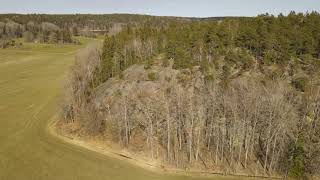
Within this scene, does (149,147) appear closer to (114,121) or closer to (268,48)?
(114,121)

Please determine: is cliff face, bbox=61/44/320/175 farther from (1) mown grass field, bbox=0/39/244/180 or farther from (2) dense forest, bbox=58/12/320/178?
(1) mown grass field, bbox=0/39/244/180

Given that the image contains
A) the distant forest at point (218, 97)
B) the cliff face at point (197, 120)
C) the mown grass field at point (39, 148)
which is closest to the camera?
the mown grass field at point (39, 148)

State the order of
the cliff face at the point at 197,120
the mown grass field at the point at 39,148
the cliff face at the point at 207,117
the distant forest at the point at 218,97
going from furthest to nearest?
1. the cliff face at the point at 197,120
2. the distant forest at the point at 218,97
3. the cliff face at the point at 207,117
4. the mown grass field at the point at 39,148

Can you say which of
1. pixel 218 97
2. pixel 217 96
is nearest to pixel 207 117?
pixel 218 97

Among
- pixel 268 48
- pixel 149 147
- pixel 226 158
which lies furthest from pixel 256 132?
pixel 268 48

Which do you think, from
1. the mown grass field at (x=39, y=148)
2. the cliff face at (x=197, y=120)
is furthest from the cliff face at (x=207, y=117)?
the mown grass field at (x=39, y=148)

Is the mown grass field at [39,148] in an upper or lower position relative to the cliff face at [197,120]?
lower

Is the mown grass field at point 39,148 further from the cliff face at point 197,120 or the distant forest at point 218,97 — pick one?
the cliff face at point 197,120

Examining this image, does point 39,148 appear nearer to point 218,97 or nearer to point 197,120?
point 197,120
